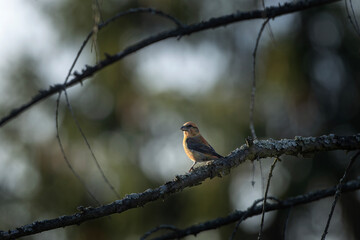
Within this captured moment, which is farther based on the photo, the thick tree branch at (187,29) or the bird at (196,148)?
the bird at (196,148)

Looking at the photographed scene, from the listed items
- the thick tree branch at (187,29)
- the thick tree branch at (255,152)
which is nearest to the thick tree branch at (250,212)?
the thick tree branch at (255,152)

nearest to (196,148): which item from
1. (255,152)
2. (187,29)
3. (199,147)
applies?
(199,147)

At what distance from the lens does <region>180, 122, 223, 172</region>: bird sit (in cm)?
662

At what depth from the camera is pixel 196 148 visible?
6926 mm

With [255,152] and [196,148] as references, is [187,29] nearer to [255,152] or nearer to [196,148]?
[255,152]

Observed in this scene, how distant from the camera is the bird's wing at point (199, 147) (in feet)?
21.7

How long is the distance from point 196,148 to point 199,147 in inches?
2.0

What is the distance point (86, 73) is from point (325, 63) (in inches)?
336

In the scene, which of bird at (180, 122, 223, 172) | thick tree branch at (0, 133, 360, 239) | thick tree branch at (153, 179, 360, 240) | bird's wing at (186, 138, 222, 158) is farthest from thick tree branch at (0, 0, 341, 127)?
bird's wing at (186, 138, 222, 158)

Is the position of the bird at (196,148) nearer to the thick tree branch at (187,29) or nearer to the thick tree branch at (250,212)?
the thick tree branch at (250,212)

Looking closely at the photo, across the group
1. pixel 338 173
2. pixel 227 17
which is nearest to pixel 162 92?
pixel 338 173

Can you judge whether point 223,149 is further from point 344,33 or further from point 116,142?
point 344,33

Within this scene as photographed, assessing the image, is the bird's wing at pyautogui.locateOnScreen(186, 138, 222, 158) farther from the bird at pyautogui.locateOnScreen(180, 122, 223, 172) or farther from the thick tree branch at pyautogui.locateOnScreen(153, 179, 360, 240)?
the thick tree branch at pyautogui.locateOnScreen(153, 179, 360, 240)

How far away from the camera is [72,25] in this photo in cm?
1073
